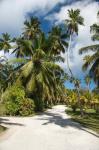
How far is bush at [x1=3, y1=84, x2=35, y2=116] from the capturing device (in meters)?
40.7

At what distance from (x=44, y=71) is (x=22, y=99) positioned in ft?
15.5

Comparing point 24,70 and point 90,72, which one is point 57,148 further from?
point 24,70

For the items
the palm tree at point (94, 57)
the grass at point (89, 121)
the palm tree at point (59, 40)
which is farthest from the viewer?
the palm tree at point (59, 40)

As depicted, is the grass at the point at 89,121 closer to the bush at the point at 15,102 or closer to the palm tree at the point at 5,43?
the bush at the point at 15,102

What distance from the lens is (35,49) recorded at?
4512 cm

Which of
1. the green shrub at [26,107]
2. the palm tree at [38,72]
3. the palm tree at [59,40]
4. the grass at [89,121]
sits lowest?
the grass at [89,121]

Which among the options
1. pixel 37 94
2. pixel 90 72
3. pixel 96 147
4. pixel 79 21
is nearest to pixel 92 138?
pixel 96 147

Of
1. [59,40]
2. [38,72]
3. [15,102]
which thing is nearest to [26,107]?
[15,102]

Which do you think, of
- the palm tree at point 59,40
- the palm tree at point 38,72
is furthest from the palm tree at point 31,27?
the palm tree at point 38,72

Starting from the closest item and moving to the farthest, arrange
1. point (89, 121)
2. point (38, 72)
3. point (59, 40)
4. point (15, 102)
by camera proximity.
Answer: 1. point (89, 121)
2. point (15, 102)
3. point (38, 72)
4. point (59, 40)

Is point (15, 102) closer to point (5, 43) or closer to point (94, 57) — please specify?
point (94, 57)

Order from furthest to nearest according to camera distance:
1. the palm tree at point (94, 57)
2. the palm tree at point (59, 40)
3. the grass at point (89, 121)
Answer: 1. the palm tree at point (59, 40)
2. the palm tree at point (94, 57)
3. the grass at point (89, 121)

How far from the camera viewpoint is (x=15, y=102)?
4125 cm

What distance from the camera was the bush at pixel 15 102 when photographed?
133 ft
